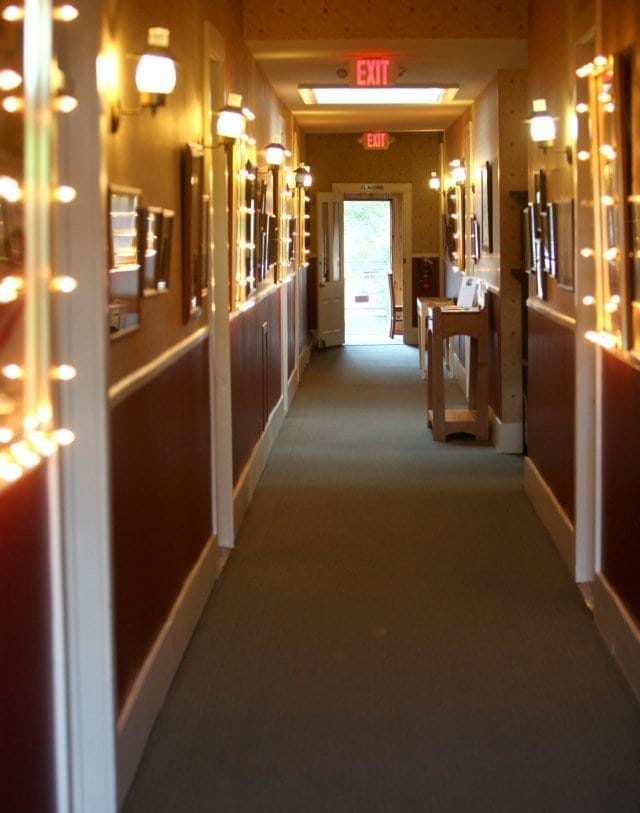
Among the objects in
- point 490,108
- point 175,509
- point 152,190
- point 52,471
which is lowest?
point 175,509

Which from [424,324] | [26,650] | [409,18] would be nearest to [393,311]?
[424,324]

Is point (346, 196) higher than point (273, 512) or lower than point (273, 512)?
higher

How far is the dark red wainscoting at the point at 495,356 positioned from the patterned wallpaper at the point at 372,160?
7298mm

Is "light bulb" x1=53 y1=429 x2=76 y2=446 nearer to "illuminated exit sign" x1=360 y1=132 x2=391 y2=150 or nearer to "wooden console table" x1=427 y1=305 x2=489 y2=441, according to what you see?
"wooden console table" x1=427 y1=305 x2=489 y2=441

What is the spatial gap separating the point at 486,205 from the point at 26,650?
7.70m

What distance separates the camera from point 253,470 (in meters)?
7.95

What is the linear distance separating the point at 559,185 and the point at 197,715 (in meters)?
3.56

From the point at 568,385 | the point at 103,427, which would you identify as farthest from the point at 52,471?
the point at 568,385

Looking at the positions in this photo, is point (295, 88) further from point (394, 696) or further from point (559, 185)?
point (394, 696)

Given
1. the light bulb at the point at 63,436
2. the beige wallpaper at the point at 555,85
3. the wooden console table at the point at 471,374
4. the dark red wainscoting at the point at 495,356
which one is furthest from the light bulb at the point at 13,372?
the wooden console table at the point at 471,374

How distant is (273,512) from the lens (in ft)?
24.3

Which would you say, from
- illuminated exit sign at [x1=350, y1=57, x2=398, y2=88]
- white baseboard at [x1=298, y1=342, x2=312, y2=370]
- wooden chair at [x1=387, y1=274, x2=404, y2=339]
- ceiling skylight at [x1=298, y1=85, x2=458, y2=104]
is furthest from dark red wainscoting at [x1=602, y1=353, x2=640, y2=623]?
wooden chair at [x1=387, y1=274, x2=404, y2=339]

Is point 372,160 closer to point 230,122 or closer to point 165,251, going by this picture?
point 230,122

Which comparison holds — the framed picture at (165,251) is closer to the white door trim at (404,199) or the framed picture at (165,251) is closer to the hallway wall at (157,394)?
the hallway wall at (157,394)
